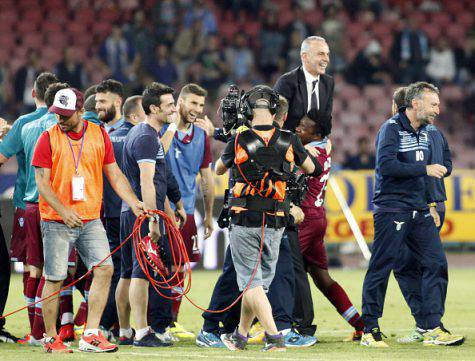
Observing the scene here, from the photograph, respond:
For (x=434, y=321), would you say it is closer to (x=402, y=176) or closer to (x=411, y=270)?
(x=411, y=270)

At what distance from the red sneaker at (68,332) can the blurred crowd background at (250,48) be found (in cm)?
1310

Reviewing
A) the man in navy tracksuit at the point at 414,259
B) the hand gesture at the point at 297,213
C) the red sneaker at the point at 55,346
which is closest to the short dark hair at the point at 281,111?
the hand gesture at the point at 297,213

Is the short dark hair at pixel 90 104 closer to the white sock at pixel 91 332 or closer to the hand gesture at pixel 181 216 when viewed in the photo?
the hand gesture at pixel 181 216

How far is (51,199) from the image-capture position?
28.3 ft

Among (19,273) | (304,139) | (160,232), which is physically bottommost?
(19,273)

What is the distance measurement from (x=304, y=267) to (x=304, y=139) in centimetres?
122

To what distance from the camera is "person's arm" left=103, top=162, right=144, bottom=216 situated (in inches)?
352

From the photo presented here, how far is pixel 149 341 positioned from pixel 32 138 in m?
2.10

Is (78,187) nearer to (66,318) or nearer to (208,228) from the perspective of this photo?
(66,318)

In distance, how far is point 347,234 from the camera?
1881cm

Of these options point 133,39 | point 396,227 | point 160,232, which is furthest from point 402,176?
point 133,39

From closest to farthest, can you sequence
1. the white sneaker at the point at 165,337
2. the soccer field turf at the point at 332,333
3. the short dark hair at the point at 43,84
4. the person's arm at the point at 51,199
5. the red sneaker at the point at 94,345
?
1. the soccer field turf at the point at 332,333
2. the person's arm at the point at 51,199
3. the red sneaker at the point at 94,345
4. the white sneaker at the point at 165,337
5. the short dark hair at the point at 43,84

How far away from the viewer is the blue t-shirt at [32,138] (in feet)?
31.8

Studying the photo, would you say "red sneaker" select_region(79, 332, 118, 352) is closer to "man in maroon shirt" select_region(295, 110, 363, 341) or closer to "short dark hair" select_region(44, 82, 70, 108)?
"short dark hair" select_region(44, 82, 70, 108)
